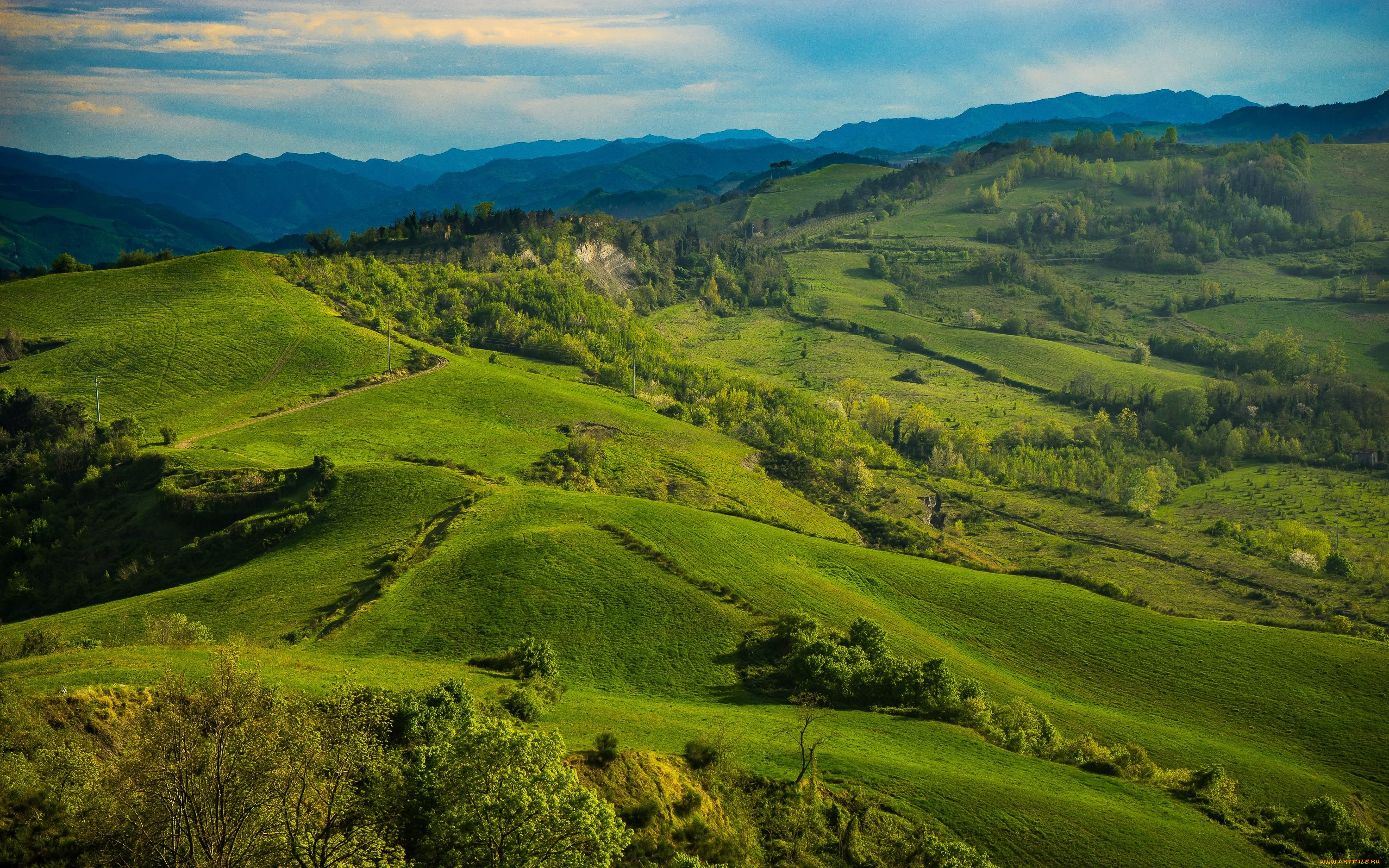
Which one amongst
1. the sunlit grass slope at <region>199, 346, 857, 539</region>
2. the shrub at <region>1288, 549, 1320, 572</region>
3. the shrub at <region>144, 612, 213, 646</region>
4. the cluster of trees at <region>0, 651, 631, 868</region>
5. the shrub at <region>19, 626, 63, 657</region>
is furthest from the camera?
the shrub at <region>1288, 549, 1320, 572</region>

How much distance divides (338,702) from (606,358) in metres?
155

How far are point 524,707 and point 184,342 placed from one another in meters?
102

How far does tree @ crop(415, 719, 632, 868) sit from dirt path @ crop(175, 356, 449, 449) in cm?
7505

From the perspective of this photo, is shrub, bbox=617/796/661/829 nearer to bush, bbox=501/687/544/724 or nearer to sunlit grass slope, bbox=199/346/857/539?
bush, bbox=501/687/544/724

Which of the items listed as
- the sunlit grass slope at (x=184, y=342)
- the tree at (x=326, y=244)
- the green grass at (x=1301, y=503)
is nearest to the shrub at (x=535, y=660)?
the sunlit grass slope at (x=184, y=342)

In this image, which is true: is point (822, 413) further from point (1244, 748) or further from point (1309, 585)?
point (1244, 748)

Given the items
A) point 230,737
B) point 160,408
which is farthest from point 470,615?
point 160,408

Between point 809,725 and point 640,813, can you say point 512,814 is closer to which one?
point 640,813

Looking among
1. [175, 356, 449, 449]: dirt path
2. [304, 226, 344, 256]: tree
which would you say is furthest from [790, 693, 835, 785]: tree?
[304, 226, 344, 256]: tree

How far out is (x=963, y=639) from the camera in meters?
61.7

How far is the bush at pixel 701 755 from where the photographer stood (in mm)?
33438

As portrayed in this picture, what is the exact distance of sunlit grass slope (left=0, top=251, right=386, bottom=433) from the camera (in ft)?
325

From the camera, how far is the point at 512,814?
20.6 metres

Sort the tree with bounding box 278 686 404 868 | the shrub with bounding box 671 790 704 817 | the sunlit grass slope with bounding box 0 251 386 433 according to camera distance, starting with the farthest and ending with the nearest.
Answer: the sunlit grass slope with bounding box 0 251 386 433, the shrub with bounding box 671 790 704 817, the tree with bounding box 278 686 404 868
